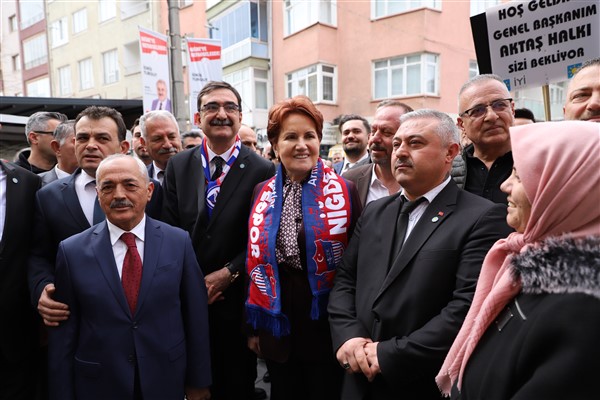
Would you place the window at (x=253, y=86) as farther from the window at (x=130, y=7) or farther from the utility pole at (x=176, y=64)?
the utility pole at (x=176, y=64)

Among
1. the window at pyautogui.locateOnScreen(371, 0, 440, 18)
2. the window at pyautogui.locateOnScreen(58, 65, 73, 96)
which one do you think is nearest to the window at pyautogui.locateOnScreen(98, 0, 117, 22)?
the window at pyautogui.locateOnScreen(58, 65, 73, 96)

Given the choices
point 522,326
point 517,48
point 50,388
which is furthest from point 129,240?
point 517,48

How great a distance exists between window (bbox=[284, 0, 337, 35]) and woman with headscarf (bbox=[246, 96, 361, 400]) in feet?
48.6

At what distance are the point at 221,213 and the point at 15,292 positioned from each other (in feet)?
4.39

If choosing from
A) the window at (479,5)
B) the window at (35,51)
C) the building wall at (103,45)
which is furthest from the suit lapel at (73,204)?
the window at (35,51)

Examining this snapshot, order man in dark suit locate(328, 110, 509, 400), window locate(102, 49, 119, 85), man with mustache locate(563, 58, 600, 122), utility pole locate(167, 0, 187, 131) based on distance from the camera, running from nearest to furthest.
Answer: man in dark suit locate(328, 110, 509, 400), man with mustache locate(563, 58, 600, 122), utility pole locate(167, 0, 187, 131), window locate(102, 49, 119, 85)

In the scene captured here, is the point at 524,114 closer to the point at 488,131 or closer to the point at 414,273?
the point at 488,131

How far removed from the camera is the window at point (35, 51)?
28625mm

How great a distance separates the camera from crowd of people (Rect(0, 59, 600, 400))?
1278mm

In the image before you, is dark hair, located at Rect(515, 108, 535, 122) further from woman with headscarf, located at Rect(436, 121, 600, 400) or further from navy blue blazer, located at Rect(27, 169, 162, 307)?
navy blue blazer, located at Rect(27, 169, 162, 307)

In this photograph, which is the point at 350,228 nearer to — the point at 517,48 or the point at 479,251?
the point at 479,251

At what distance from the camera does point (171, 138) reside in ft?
13.5

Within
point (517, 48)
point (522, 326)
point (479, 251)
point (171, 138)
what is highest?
point (517, 48)

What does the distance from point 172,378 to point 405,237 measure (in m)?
1.49
